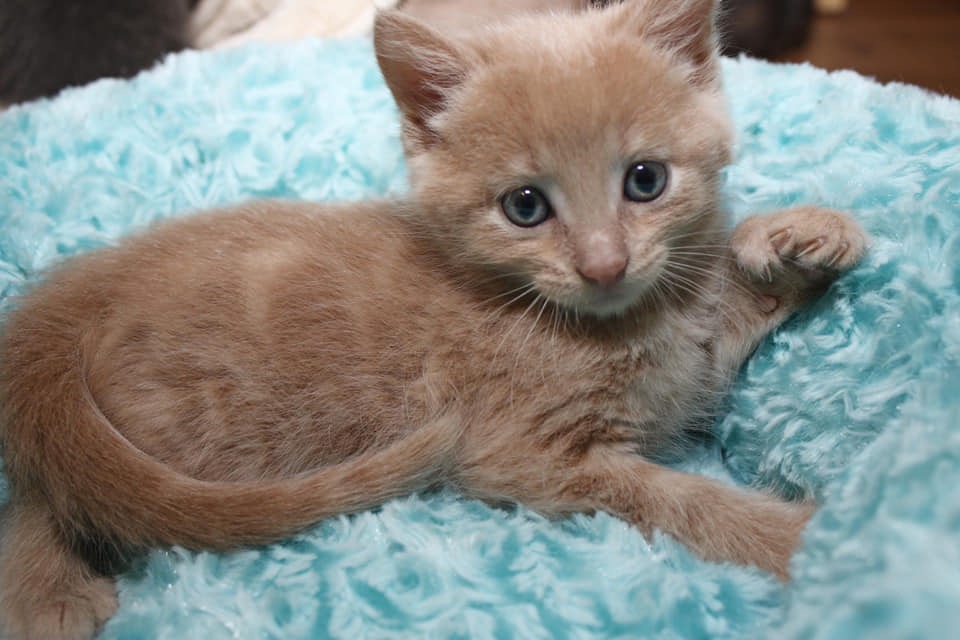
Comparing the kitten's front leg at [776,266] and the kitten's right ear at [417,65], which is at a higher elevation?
the kitten's right ear at [417,65]

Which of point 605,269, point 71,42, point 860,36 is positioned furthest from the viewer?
point 860,36

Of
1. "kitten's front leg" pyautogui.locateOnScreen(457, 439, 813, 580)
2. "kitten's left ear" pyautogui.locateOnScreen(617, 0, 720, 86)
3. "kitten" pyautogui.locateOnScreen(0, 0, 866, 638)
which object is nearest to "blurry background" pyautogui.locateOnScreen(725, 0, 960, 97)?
"kitten's left ear" pyautogui.locateOnScreen(617, 0, 720, 86)

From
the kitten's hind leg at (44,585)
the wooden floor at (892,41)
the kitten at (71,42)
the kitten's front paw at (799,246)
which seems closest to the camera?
the kitten's hind leg at (44,585)

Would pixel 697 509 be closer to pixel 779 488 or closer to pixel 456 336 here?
pixel 779 488

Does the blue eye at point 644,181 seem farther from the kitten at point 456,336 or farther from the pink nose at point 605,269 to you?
the pink nose at point 605,269

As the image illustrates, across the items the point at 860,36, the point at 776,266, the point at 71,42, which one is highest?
the point at 776,266

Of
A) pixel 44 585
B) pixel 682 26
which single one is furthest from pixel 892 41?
pixel 44 585

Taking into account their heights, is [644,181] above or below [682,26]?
below

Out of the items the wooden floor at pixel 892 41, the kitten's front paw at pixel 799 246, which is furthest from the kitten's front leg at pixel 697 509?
the wooden floor at pixel 892 41
